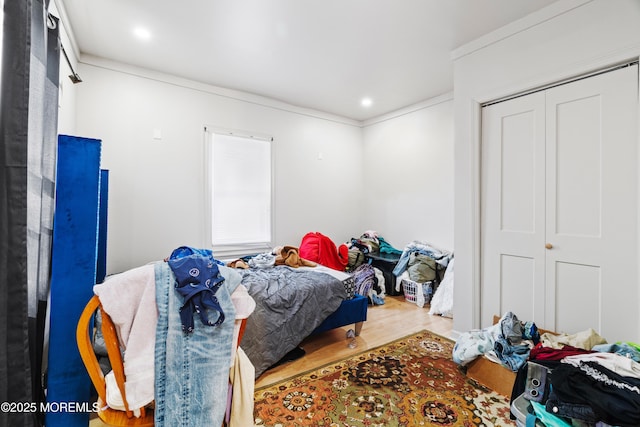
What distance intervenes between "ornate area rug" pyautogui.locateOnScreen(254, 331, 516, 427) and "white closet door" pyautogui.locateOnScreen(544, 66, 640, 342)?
91 centimetres

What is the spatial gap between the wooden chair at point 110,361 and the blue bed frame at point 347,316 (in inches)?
60.9

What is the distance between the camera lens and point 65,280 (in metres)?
1.28

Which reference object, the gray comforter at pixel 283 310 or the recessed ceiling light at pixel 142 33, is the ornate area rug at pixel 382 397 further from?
the recessed ceiling light at pixel 142 33

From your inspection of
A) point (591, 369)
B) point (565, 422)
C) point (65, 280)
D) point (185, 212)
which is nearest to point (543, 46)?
point (591, 369)

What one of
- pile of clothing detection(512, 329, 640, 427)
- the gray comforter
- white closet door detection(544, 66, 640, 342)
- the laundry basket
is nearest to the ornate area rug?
the gray comforter

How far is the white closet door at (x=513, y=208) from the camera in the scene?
90.8 inches

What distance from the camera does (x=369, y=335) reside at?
2.87 meters

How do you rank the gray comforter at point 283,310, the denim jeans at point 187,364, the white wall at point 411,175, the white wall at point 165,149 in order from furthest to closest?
1. the white wall at point 411,175
2. the white wall at point 165,149
3. the gray comforter at point 283,310
4. the denim jeans at point 187,364

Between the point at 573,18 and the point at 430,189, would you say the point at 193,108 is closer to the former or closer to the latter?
the point at 430,189

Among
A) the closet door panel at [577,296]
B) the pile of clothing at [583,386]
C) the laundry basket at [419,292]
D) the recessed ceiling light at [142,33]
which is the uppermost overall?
the recessed ceiling light at [142,33]

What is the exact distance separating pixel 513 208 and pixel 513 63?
1.19 m

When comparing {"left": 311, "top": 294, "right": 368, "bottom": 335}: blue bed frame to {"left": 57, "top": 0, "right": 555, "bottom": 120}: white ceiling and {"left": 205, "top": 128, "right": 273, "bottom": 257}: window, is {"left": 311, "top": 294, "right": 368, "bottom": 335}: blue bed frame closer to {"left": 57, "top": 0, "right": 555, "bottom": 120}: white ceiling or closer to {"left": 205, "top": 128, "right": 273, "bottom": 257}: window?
{"left": 205, "top": 128, "right": 273, "bottom": 257}: window

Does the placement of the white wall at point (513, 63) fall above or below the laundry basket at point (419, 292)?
above

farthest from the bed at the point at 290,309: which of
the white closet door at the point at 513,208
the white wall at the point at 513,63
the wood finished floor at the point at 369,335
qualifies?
the white closet door at the point at 513,208
